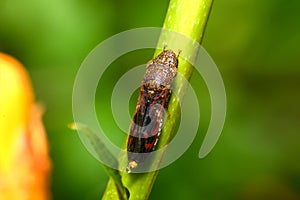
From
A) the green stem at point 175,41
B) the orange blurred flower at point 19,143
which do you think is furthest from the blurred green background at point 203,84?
the green stem at point 175,41

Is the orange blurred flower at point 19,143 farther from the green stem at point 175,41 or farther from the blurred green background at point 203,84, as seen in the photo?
the blurred green background at point 203,84

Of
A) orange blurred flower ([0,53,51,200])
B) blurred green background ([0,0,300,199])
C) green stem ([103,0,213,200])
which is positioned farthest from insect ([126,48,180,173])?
blurred green background ([0,0,300,199])

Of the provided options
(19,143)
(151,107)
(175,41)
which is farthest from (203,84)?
(175,41)

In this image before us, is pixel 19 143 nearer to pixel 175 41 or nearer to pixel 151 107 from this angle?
pixel 151 107

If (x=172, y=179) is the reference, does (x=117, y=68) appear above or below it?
above

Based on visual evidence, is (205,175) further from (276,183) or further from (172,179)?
(276,183)

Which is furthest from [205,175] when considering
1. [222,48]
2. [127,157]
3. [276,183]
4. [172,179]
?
[127,157]
